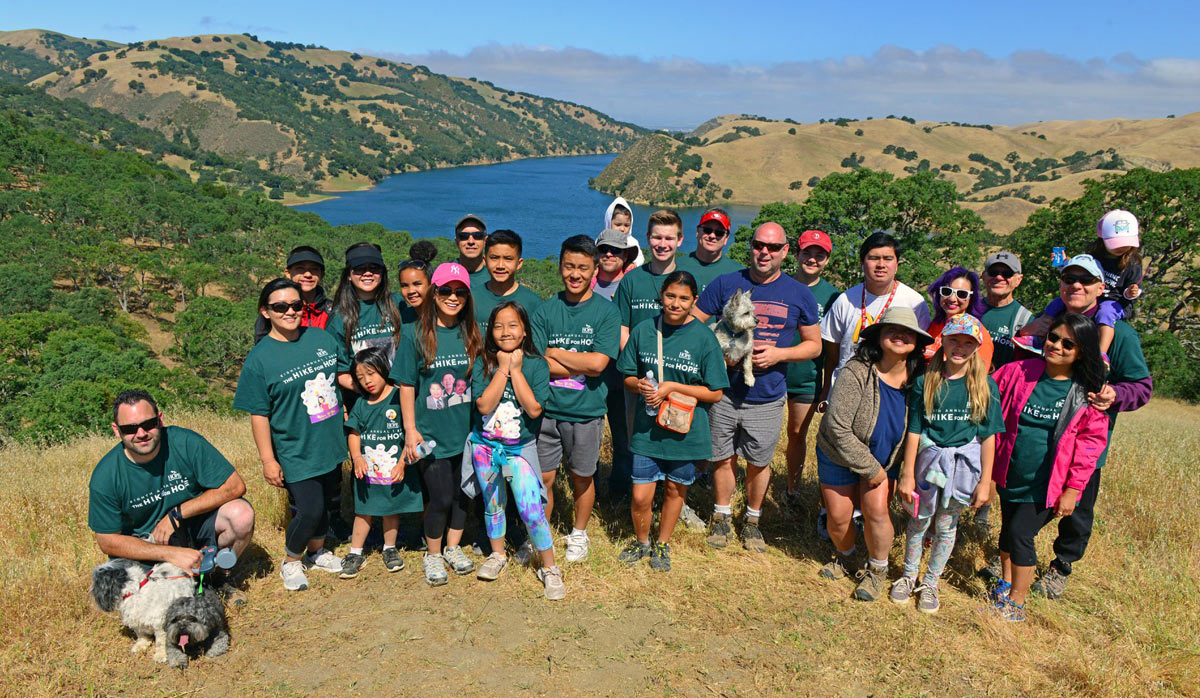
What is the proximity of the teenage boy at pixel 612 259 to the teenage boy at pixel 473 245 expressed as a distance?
939 mm

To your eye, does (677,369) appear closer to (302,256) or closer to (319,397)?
(319,397)

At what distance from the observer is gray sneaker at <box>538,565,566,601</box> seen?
4.40 m

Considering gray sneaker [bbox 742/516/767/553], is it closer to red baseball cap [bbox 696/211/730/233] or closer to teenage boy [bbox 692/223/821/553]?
teenage boy [bbox 692/223/821/553]

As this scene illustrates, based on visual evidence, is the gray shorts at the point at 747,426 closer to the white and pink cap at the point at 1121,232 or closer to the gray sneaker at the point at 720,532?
the gray sneaker at the point at 720,532

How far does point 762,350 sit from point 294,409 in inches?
125

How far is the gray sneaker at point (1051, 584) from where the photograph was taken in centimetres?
447

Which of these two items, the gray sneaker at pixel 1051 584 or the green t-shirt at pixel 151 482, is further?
the gray sneaker at pixel 1051 584

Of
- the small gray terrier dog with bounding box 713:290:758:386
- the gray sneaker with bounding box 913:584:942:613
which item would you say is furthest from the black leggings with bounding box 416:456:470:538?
the gray sneaker with bounding box 913:584:942:613

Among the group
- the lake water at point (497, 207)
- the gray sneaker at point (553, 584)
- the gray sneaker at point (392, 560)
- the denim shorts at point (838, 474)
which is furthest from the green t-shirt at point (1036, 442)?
the lake water at point (497, 207)

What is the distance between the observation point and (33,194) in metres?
61.0

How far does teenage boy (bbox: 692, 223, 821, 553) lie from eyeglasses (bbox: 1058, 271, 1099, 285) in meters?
1.58

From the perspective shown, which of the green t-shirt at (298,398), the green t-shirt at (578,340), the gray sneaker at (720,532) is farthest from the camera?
the gray sneaker at (720,532)

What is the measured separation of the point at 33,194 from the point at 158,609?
78.1m

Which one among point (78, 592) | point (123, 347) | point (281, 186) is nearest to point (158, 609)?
point (78, 592)
